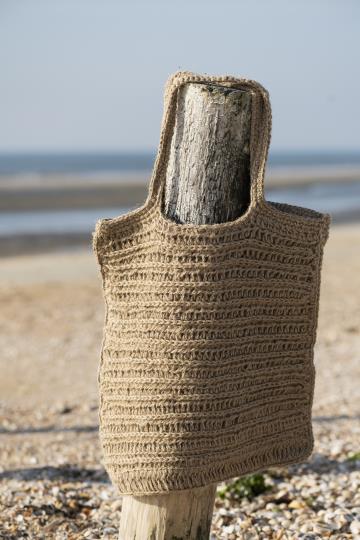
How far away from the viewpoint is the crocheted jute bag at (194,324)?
286 cm

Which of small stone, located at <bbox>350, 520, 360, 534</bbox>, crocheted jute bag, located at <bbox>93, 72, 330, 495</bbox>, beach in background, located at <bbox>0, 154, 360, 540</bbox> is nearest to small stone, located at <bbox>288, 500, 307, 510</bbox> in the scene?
beach in background, located at <bbox>0, 154, 360, 540</bbox>

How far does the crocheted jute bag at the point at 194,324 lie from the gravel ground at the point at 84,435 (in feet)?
3.68

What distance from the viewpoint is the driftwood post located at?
289 cm

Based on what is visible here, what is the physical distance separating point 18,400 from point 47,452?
6.74 feet

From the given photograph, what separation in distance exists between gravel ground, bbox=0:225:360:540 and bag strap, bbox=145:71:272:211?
185cm

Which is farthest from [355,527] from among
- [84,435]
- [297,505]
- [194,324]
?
[84,435]

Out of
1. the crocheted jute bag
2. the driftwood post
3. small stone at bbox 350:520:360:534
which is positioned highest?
the driftwood post

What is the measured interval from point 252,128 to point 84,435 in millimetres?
4150

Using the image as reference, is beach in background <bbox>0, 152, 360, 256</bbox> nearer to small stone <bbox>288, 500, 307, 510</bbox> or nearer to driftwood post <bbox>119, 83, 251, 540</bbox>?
small stone <bbox>288, 500, 307, 510</bbox>

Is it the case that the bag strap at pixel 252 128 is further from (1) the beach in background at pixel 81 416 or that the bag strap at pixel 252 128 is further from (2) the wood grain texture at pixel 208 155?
(1) the beach in background at pixel 81 416

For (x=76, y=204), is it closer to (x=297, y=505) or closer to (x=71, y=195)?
(x=71, y=195)

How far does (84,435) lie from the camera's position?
21.3 feet

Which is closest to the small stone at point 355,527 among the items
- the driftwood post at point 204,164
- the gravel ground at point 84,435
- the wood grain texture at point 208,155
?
the gravel ground at point 84,435

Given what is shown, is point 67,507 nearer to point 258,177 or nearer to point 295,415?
point 295,415
